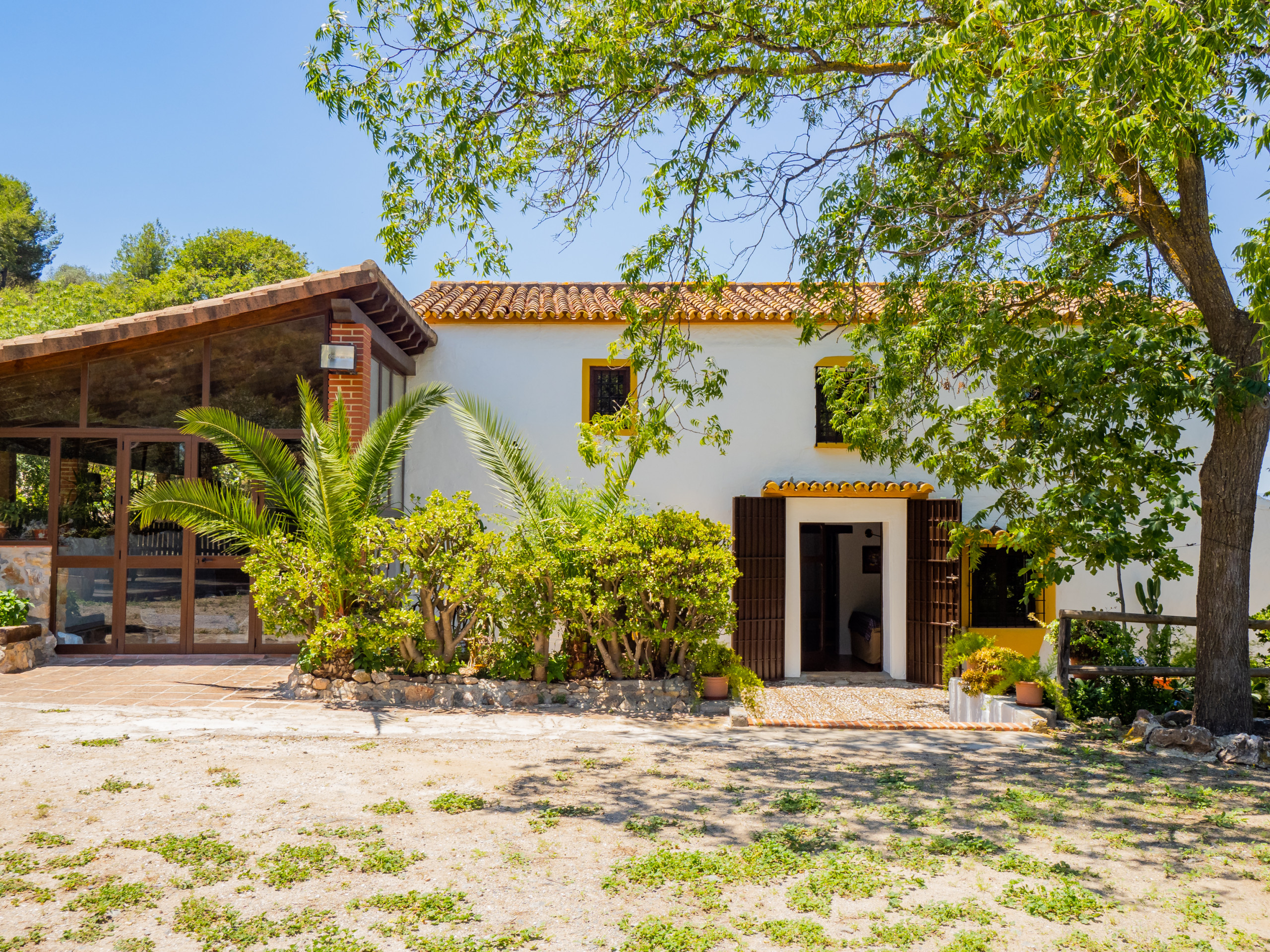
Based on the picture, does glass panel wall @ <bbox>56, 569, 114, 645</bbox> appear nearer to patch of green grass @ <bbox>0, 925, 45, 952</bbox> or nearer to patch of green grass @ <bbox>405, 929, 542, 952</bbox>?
patch of green grass @ <bbox>0, 925, 45, 952</bbox>

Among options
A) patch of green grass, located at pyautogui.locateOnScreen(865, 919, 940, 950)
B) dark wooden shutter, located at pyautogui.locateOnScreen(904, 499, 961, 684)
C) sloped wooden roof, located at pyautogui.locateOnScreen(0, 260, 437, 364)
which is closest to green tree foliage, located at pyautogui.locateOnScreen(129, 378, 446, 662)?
sloped wooden roof, located at pyautogui.locateOnScreen(0, 260, 437, 364)

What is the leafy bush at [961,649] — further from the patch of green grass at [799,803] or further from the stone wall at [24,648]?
the stone wall at [24,648]

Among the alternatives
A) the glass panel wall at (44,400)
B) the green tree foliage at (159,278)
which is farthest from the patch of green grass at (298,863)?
the green tree foliage at (159,278)

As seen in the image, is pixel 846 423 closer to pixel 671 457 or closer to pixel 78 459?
pixel 671 457

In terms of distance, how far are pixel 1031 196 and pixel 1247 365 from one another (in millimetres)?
2389

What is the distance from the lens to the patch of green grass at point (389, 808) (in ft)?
16.1

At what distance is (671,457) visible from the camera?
37.1 ft

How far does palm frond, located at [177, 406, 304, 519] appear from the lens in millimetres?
8391

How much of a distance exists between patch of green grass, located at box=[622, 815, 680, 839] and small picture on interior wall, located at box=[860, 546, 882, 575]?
995 centimetres

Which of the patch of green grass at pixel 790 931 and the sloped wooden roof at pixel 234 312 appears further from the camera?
the sloped wooden roof at pixel 234 312

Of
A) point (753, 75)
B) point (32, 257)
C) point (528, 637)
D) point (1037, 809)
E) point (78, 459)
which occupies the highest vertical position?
point (32, 257)

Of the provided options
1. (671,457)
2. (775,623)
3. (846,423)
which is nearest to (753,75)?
(846,423)

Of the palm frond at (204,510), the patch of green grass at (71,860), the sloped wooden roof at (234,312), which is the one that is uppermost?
the sloped wooden roof at (234,312)

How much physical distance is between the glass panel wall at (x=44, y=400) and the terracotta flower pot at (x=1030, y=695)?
10.2 metres
